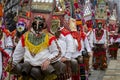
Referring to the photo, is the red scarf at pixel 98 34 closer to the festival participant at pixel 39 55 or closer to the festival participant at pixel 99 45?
the festival participant at pixel 99 45

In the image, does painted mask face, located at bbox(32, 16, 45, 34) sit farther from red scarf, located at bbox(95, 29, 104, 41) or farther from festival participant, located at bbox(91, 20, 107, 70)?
red scarf, located at bbox(95, 29, 104, 41)

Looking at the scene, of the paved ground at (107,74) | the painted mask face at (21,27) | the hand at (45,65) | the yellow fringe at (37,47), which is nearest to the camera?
the hand at (45,65)

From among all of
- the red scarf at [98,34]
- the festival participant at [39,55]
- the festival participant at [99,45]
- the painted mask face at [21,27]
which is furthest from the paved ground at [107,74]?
the festival participant at [39,55]

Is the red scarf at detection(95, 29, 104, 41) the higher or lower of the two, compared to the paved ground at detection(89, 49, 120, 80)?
higher

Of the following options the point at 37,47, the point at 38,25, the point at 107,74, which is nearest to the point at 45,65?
the point at 37,47

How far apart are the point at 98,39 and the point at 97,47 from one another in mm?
355

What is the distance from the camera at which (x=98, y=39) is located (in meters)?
17.1

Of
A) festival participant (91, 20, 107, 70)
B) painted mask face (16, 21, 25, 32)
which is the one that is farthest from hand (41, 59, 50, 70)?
festival participant (91, 20, 107, 70)

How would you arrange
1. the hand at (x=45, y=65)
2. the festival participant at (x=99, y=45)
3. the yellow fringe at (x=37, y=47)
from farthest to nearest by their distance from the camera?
the festival participant at (x=99, y=45) < the yellow fringe at (x=37, y=47) < the hand at (x=45, y=65)

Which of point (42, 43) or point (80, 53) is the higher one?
point (42, 43)

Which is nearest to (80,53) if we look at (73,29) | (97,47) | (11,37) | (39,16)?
(73,29)

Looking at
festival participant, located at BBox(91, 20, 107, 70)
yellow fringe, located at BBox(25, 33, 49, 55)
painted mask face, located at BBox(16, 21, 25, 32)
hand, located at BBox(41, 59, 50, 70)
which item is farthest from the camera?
festival participant, located at BBox(91, 20, 107, 70)

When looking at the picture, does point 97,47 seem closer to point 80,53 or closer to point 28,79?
point 80,53

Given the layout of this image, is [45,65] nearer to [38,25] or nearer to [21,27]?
[38,25]
